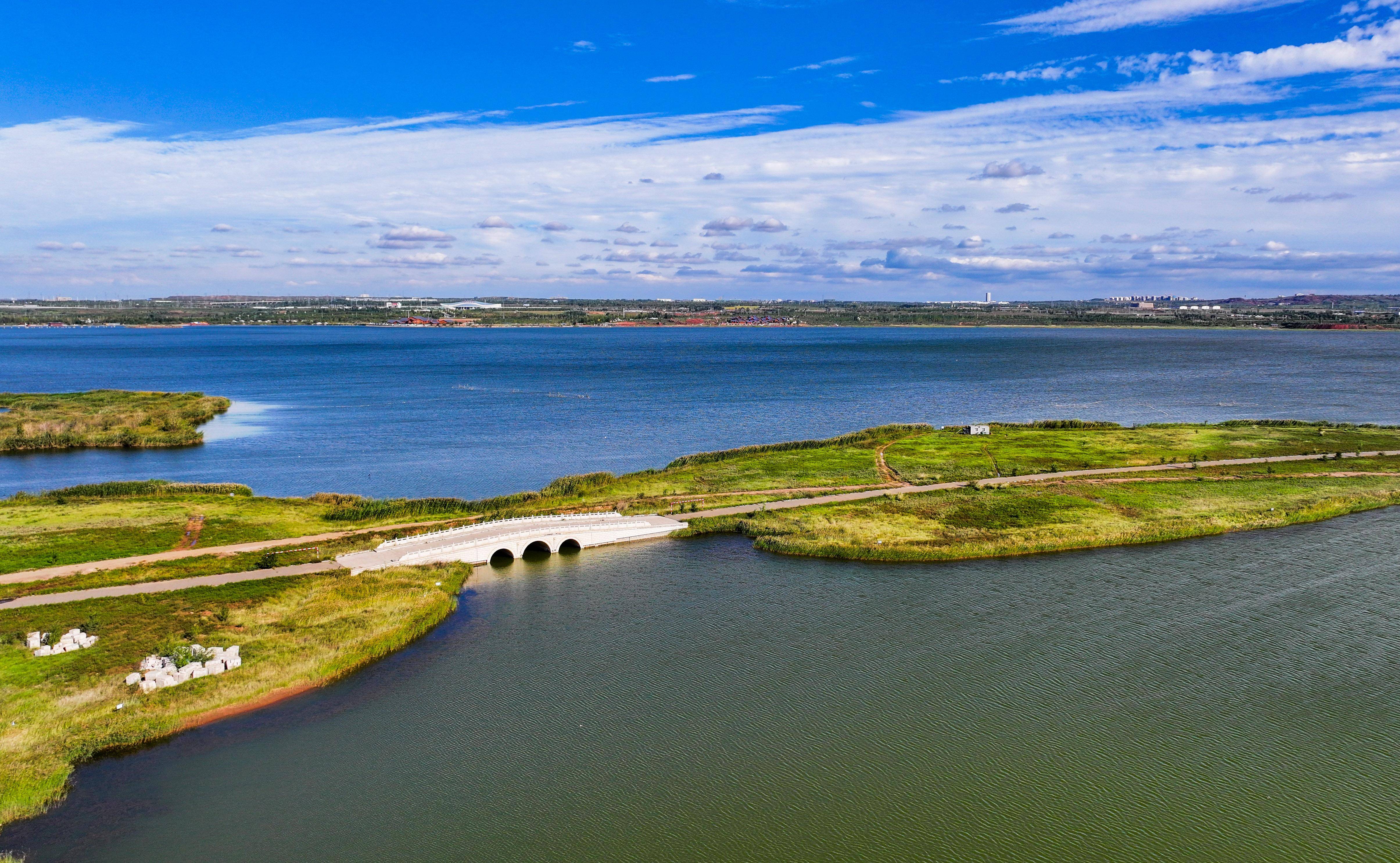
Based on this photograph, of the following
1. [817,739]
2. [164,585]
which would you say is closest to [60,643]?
[164,585]

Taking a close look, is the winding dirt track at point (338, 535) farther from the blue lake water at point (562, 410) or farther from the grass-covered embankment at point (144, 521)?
the blue lake water at point (562, 410)

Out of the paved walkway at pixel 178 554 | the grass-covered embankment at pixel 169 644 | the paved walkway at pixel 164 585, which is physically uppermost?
the paved walkway at pixel 178 554

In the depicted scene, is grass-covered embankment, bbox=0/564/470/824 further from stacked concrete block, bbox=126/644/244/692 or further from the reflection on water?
the reflection on water

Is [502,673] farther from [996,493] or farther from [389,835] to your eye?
[996,493]

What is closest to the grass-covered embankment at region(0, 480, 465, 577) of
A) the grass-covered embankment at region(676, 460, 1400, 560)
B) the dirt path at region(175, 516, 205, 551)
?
the dirt path at region(175, 516, 205, 551)

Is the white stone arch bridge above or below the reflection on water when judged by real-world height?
below

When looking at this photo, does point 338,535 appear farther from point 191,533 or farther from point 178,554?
point 191,533

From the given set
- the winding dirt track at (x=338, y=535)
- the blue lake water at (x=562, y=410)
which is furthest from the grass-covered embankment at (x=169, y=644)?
the blue lake water at (x=562, y=410)

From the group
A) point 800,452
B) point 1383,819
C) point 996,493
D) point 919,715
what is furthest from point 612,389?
point 1383,819
